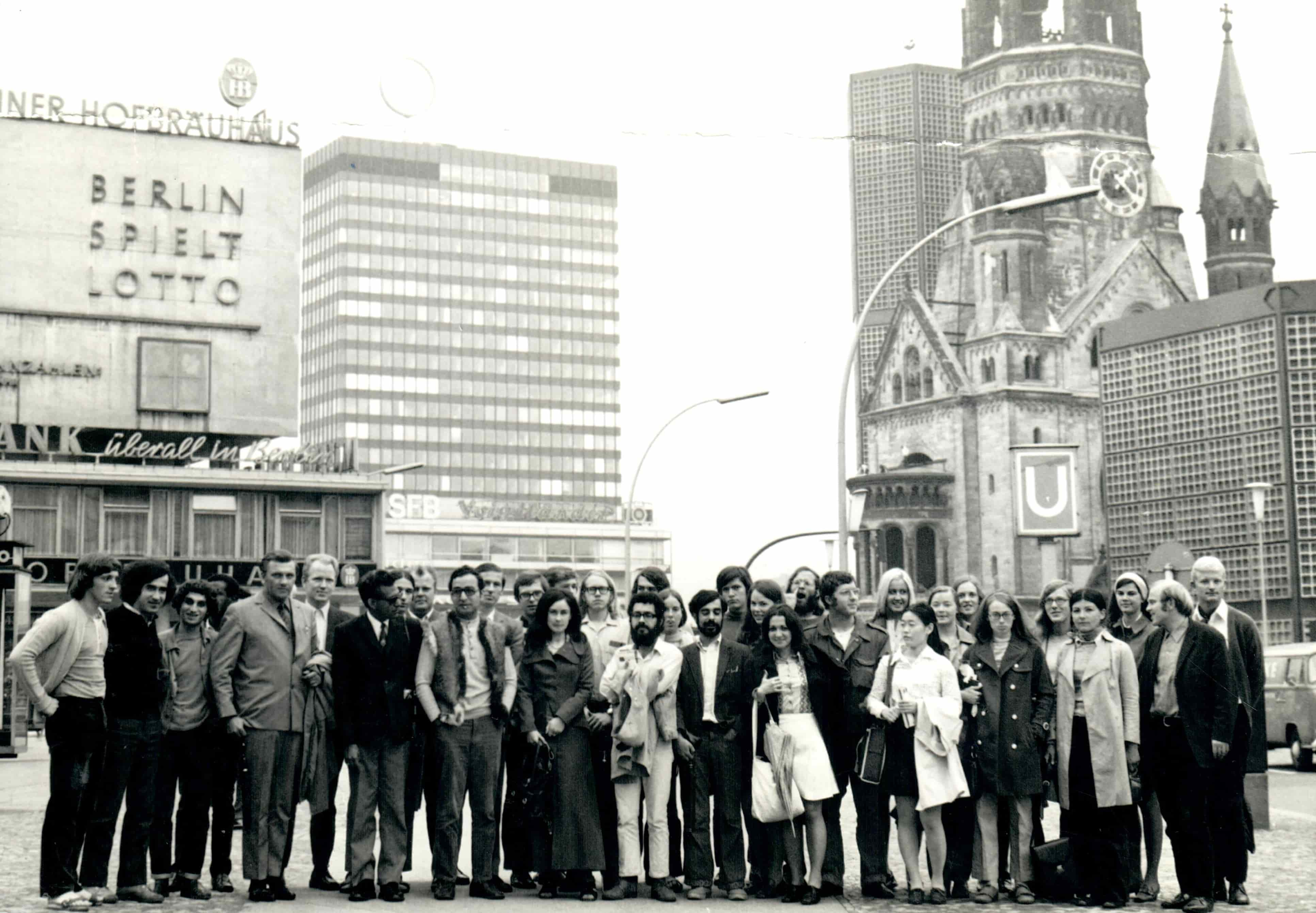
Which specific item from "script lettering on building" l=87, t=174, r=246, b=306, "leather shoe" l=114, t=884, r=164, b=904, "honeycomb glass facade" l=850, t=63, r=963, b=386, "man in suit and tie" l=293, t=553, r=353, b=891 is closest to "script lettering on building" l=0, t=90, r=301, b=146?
"script lettering on building" l=87, t=174, r=246, b=306

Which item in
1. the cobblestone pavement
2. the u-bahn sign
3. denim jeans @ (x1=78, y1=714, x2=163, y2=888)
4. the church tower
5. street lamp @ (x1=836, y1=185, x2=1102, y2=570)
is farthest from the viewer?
the church tower

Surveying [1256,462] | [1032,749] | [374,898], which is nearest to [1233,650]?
[1032,749]

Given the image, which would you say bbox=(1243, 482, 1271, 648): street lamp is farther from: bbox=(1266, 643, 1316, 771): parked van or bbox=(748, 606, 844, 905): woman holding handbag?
bbox=(748, 606, 844, 905): woman holding handbag

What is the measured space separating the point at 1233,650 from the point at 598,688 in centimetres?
414

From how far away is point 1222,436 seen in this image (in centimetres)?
8500

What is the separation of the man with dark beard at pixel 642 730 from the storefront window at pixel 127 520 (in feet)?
152

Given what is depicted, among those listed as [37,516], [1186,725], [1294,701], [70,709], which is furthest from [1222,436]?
[70,709]

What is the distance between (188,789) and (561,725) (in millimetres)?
2339

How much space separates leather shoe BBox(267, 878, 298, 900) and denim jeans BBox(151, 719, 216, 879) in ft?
1.62

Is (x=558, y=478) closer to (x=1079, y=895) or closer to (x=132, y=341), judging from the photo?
(x=132, y=341)

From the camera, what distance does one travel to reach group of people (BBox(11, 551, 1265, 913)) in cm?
1133

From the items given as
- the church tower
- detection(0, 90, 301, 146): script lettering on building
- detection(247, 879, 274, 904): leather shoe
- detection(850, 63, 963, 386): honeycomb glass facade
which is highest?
detection(850, 63, 963, 386): honeycomb glass facade

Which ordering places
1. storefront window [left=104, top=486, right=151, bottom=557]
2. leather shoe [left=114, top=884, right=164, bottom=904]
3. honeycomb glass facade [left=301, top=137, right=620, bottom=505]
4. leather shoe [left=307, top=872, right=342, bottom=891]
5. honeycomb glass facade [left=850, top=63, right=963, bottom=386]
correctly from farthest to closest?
1. honeycomb glass facade [left=850, top=63, right=963, bottom=386]
2. honeycomb glass facade [left=301, top=137, right=620, bottom=505]
3. storefront window [left=104, top=486, right=151, bottom=557]
4. leather shoe [left=307, top=872, right=342, bottom=891]
5. leather shoe [left=114, top=884, right=164, bottom=904]

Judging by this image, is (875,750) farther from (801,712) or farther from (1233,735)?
(1233,735)
